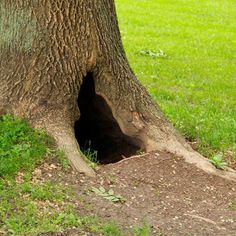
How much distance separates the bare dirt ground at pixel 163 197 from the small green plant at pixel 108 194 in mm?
42

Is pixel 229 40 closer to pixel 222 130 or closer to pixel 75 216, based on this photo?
pixel 222 130

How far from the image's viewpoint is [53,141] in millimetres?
5844

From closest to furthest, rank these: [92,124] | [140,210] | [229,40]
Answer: [140,210] → [92,124] → [229,40]

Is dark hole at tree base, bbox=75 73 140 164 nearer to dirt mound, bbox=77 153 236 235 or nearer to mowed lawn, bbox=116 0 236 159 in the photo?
dirt mound, bbox=77 153 236 235

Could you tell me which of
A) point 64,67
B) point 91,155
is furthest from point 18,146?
point 91,155

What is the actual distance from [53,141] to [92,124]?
4.21 feet

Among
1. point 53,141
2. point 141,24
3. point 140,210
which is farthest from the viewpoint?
point 141,24

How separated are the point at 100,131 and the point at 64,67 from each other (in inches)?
49.5

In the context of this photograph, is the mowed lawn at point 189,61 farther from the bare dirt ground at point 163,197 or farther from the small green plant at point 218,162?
the bare dirt ground at point 163,197

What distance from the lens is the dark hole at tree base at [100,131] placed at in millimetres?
6625

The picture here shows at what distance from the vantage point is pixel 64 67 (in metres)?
6.02

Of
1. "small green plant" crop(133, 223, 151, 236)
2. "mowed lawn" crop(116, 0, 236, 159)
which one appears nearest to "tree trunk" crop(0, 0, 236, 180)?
"small green plant" crop(133, 223, 151, 236)

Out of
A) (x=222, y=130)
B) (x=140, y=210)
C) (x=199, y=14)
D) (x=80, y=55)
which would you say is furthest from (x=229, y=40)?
(x=140, y=210)

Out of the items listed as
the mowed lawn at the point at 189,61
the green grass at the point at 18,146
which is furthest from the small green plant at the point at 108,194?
the mowed lawn at the point at 189,61
